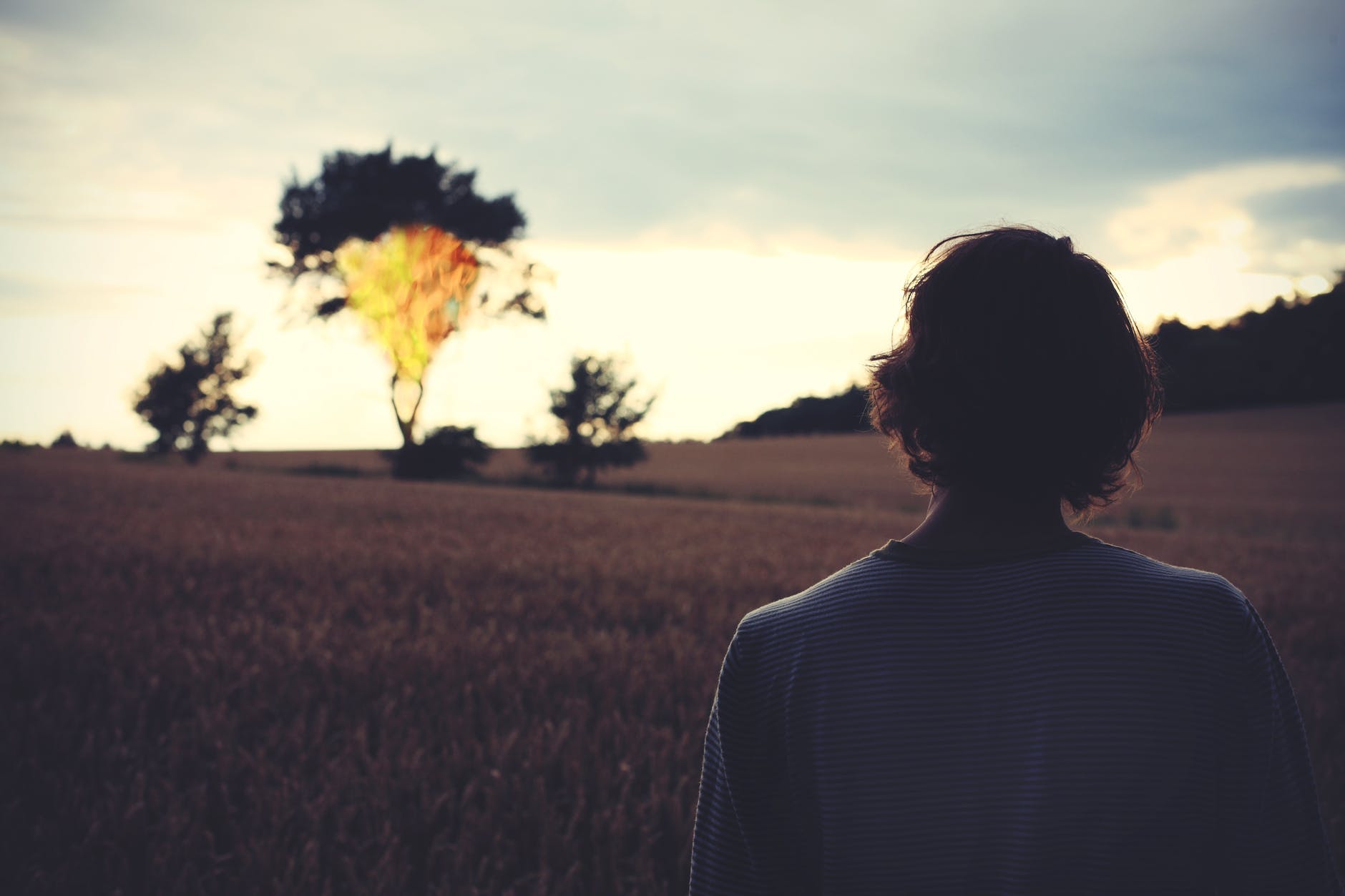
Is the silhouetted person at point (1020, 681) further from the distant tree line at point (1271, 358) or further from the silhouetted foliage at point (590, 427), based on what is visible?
the distant tree line at point (1271, 358)

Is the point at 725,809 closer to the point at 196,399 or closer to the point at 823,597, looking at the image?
the point at 823,597

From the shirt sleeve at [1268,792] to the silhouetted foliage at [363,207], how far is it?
127ft

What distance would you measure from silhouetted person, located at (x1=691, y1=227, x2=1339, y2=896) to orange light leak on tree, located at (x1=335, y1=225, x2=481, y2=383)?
38.2 metres

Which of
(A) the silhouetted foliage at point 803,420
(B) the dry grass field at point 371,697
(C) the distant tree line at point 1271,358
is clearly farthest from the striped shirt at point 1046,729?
(A) the silhouetted foliage at point 803,420

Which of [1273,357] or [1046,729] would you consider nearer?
[1046,729]

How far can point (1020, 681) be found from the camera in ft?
3.40

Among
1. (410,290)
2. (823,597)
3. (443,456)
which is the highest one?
(410,290)

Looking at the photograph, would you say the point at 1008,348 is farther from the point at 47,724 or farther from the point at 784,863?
the point at 47,724

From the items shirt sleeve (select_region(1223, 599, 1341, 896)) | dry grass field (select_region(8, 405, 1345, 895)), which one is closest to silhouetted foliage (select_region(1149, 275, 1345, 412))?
dry grass field (select_region(8, 405, 1345, 895))

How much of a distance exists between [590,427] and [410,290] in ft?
38.0

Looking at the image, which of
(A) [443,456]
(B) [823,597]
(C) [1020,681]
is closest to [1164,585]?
(C) [1020,681]

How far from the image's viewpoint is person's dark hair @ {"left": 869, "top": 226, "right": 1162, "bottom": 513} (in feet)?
3.78

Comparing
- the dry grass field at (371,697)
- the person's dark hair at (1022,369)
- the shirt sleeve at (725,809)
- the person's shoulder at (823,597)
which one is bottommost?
the dry grass field at (371,697)

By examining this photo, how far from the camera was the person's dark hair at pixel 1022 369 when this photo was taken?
1.15 m
